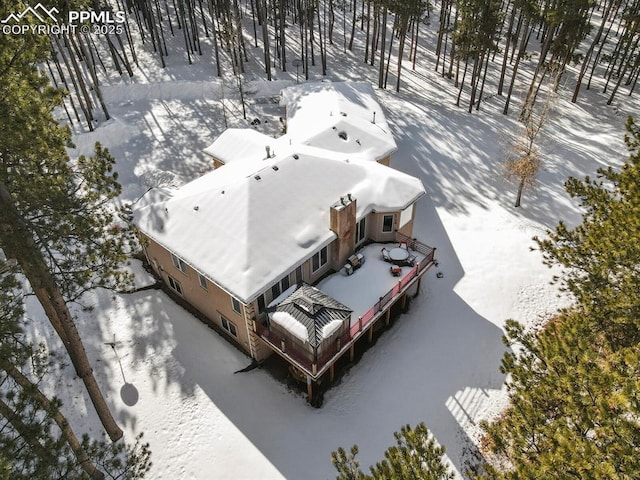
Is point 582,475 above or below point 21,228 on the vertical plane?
below

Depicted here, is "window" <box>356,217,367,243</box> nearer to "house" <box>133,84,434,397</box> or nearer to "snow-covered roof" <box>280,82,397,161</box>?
"house" <box>133,84,434,397</box>

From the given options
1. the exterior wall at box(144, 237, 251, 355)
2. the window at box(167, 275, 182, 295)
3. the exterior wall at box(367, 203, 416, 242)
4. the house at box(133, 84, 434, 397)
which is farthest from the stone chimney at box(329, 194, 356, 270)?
the window at box(167, 275, 182, 295)

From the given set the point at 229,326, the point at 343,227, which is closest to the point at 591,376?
the point at 343,227

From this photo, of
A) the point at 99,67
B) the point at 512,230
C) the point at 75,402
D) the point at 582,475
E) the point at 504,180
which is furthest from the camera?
the point at 99,67

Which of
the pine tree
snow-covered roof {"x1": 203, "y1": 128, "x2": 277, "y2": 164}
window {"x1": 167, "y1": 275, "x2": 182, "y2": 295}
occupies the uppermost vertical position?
the pine tree

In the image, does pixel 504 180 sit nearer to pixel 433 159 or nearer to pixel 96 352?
pixel 433 159

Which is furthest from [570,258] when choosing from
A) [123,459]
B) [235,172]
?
[123,459]
